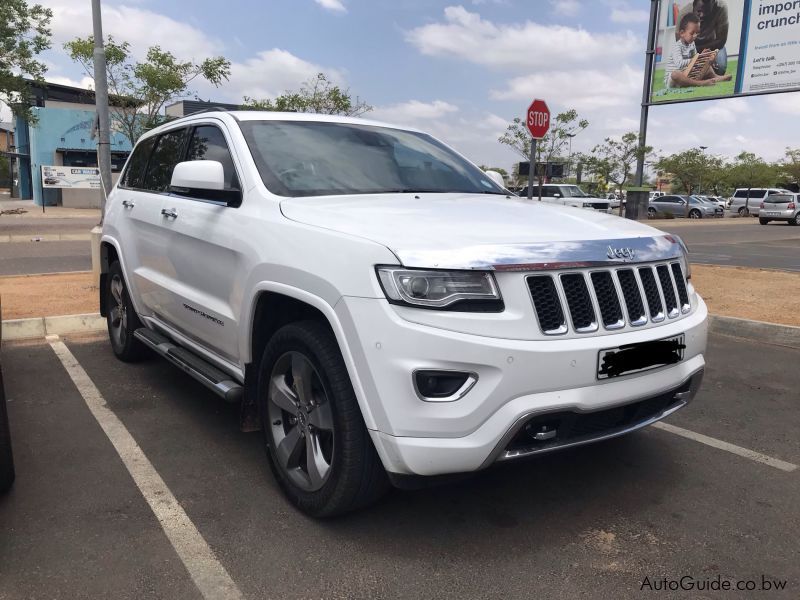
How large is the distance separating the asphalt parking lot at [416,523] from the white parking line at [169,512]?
0.03 metres

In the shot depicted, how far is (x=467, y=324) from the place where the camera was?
95.5 inches

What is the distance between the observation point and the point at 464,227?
9.04 ft

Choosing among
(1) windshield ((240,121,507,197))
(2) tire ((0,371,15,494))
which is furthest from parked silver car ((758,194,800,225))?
(2) tire ((0,371,15,494))

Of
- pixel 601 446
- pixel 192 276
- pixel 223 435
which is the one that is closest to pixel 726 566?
pixel 601 446

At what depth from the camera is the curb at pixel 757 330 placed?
6371mm

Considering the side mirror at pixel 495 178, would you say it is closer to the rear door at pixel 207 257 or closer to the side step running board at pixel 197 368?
the rear door at pixel 207 257

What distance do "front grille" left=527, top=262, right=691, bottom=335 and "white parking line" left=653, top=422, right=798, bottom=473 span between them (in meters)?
1.29

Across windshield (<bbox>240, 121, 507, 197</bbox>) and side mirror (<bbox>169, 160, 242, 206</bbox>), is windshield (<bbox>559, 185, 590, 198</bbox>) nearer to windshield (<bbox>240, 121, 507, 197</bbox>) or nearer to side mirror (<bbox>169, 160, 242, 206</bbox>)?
windshield (<bbox>240, 121, 507, 197</bbox>)

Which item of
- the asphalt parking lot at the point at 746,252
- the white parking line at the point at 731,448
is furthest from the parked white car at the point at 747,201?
the white parking line at the point at 731,448

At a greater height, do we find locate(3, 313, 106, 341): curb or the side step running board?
the side step running board

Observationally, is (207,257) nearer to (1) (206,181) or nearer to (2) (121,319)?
(1) (206,181)

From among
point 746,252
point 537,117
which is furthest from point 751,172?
point 537,117

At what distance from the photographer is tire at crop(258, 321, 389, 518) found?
264cm

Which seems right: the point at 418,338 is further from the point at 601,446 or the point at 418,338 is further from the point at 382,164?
the point at 601,446
